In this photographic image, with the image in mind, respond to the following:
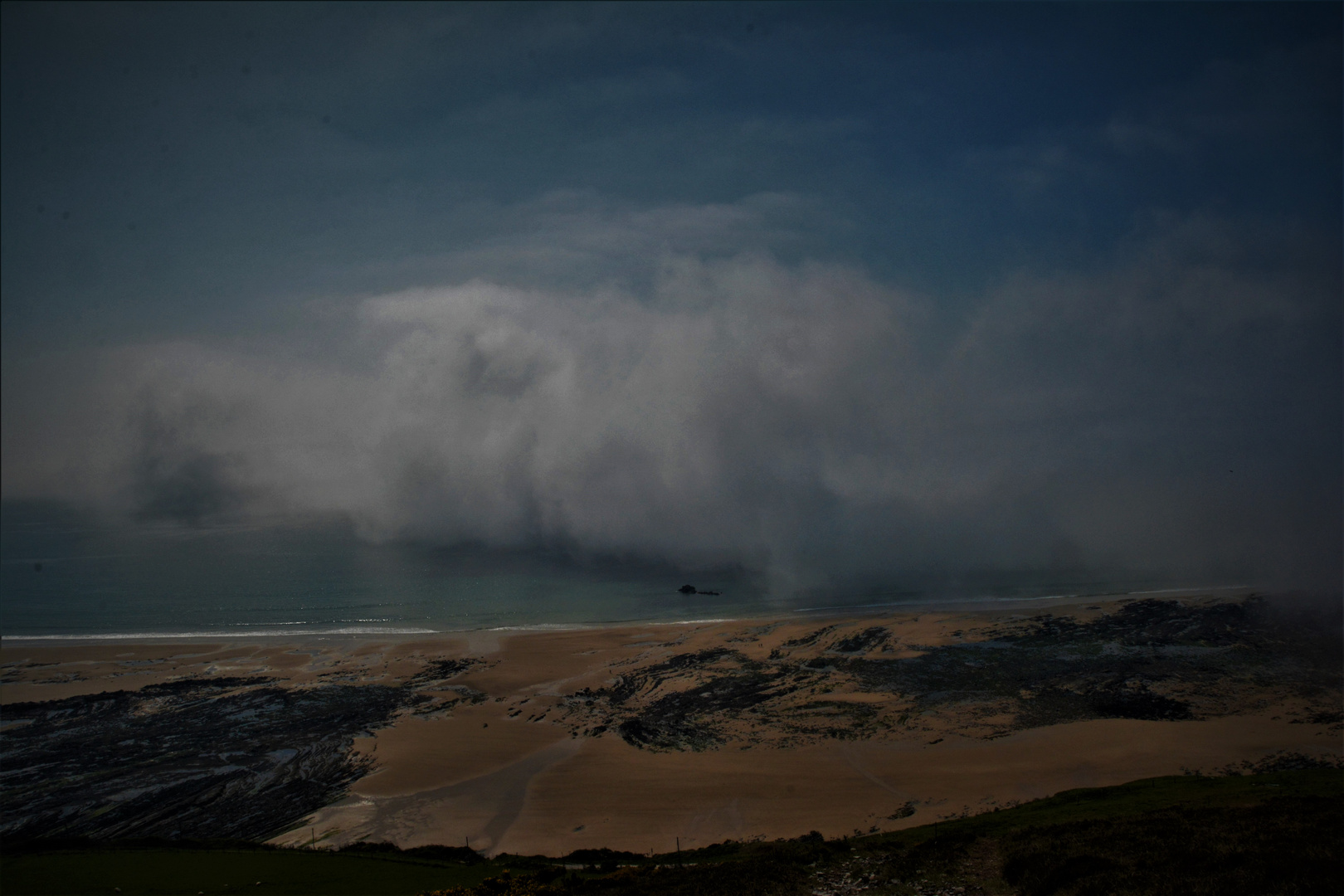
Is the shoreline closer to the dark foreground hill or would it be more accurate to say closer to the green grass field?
the green grass field

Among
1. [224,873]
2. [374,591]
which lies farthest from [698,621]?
[224,873]

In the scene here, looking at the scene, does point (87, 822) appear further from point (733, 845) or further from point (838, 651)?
point (838, 651)

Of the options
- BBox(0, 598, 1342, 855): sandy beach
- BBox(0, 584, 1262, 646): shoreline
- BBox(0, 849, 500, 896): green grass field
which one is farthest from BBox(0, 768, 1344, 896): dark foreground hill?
BBox(0, 584, 1262, 646): shoreline

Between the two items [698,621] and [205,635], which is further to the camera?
[698,621]

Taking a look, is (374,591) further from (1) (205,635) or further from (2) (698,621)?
(2) (698,621)

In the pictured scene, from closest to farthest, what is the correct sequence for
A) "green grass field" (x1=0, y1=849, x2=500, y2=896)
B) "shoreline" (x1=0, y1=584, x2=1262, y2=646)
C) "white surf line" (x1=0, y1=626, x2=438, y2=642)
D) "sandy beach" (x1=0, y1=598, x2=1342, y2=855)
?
"green grass field" (x1=0, y1=849, x2=500, y2=896), "sandy beach" (x1=0, y1=598, x2=1342, y2=855), "white surf line" (x1=0, y1=626, x2=438, y2=642), "shoreline" (x1=0, y1=584, x2=1262, y2=646)

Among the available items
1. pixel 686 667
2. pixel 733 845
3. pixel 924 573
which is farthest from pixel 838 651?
pixel 924 573

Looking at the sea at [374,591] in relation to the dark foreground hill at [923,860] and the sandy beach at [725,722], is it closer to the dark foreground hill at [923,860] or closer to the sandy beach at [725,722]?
the sandy beach at [725,722]
